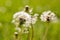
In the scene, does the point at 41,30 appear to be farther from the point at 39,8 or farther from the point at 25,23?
the point at 25,23

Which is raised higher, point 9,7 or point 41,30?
point 9,7

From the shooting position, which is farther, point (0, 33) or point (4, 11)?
point (4, 11)

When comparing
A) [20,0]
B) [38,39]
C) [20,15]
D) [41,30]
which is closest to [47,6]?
[20,0]

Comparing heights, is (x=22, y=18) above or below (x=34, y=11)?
below

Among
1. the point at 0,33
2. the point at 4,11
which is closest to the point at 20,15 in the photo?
the point at 0,33

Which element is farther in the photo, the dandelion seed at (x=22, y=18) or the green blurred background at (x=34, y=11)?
the green blurred background at (x=34, y=11)

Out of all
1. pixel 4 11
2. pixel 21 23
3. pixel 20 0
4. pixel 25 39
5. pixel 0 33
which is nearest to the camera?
pixel 21 23

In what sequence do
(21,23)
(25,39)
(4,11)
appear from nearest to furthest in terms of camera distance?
(21,23)
(25,39)
(4,11)

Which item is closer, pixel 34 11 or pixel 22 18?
pixel 22 18
